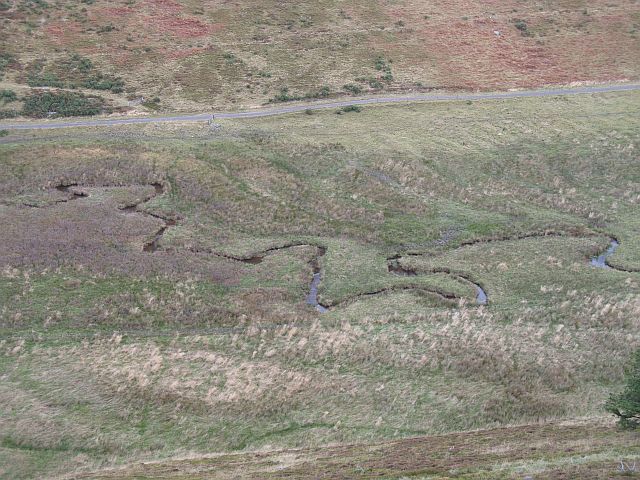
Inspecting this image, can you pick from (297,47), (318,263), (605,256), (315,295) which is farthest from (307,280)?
(297,47)

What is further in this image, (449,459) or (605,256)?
(605,256)

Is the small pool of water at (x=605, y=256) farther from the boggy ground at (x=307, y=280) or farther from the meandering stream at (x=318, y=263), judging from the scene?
the boggy ground at (x=307, y=280)

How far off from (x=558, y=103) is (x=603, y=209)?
24644mm

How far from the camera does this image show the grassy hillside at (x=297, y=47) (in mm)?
78125

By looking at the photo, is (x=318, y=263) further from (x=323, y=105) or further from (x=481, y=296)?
(x=323, y=105)

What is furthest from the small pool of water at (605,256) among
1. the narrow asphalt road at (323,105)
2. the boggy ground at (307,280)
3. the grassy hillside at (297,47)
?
the grassy hillside at (297,47)

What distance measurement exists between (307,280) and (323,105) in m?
35.2

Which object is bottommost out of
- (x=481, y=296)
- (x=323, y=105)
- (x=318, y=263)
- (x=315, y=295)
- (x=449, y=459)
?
(x=315, y=295)

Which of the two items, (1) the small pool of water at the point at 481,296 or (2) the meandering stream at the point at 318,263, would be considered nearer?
(1) the small pool of water at the point at 481,296

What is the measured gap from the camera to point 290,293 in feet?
143

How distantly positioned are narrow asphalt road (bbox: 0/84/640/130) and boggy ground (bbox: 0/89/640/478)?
9.38 ft

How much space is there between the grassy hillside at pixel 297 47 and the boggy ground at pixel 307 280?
10.0 m

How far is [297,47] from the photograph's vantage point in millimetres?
87750

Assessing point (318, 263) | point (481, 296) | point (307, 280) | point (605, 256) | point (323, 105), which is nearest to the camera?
point (481, 296)
